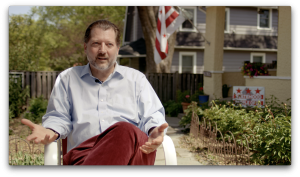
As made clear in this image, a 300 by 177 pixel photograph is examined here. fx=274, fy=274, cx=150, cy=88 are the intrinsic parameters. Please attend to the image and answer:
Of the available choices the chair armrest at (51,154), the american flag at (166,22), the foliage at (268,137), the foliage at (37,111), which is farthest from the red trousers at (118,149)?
the american flag at (166,22)

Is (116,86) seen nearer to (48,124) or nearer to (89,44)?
(89,44)

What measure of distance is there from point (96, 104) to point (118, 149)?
1.82ft

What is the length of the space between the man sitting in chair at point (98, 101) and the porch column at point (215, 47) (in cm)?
574

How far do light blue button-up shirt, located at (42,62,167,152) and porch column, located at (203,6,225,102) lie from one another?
5.73m

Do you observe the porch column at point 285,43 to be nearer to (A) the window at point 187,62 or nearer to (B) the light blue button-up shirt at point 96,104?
(B) the light blue button-up shirt at point 96,104

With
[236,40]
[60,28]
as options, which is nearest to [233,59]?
[236,40]

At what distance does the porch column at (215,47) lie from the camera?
7.72 meters

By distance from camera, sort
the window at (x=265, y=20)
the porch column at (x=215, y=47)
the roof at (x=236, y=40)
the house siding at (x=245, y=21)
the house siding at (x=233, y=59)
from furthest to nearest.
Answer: the window at (x=265, y=20) < the house siding at (x=233, y=59) < the house siding at (x=245, y=21) < the roof at (x=236, y=40) < the porch column at (x=215, y=47)

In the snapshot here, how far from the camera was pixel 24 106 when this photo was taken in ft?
29.7

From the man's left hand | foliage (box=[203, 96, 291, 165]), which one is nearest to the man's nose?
the man's left hand

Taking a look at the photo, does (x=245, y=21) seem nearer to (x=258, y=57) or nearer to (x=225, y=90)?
(x=258, y=57)

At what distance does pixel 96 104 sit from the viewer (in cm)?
214

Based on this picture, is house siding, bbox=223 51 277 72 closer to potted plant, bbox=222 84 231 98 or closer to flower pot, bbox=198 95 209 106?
potted plant, bbox=222 84 231 98

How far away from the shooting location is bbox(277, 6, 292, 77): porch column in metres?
5.43
